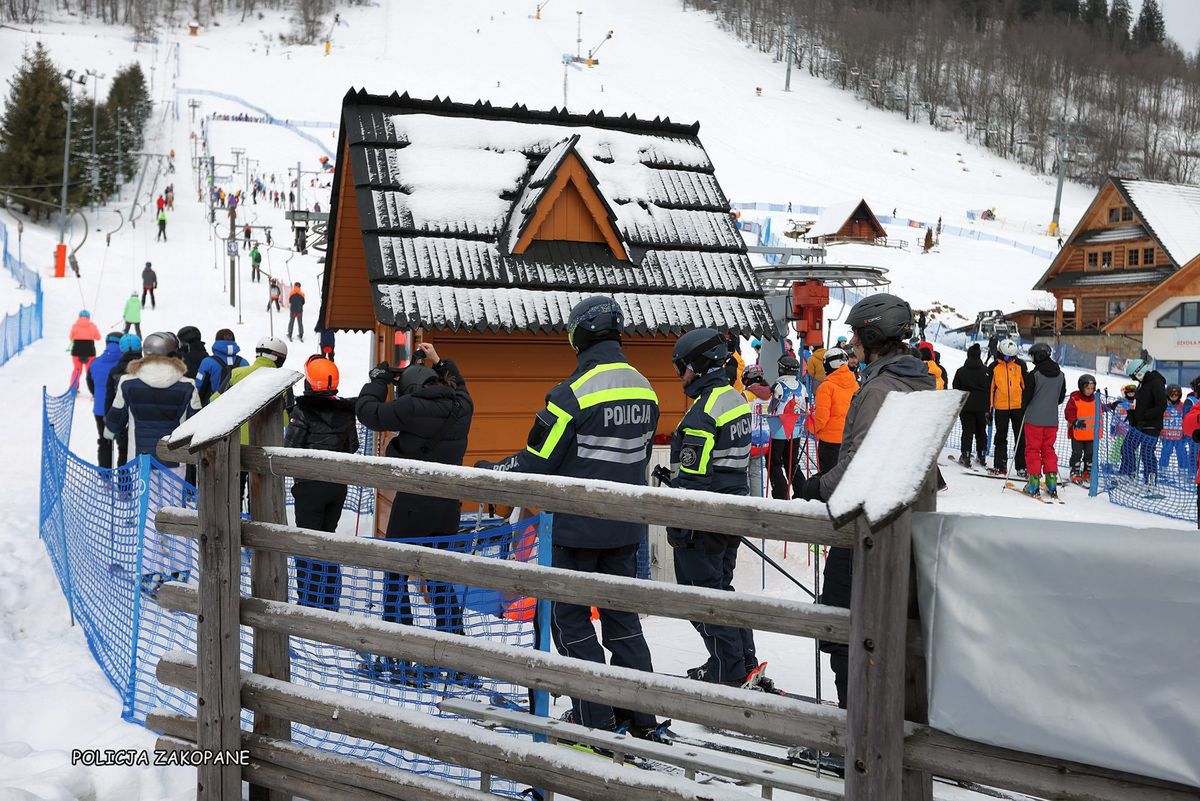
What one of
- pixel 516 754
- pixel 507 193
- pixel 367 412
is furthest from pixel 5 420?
pixel 516 754

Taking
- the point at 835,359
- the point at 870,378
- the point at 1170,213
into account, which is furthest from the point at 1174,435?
the point at 1170,213

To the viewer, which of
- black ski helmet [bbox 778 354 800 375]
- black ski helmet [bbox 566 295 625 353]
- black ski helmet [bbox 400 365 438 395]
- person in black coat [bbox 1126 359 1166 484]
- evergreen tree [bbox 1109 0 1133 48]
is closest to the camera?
black ski helmet [bbox 566 295 625 353]

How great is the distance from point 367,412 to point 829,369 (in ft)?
20.0

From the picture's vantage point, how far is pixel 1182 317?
3253cm

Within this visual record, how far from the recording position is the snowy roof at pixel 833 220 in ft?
179

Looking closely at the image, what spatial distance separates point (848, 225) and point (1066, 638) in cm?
5584

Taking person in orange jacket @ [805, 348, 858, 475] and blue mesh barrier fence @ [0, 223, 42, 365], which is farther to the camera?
blue mesh barrier fence @ [0, 223, 42, 365]

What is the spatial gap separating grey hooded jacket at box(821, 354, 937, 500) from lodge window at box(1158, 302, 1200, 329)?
32920mm

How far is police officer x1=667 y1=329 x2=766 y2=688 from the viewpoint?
5496 millimetres

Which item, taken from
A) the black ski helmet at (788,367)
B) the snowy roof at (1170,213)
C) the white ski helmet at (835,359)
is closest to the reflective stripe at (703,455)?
the white ski helmet at (835,359)

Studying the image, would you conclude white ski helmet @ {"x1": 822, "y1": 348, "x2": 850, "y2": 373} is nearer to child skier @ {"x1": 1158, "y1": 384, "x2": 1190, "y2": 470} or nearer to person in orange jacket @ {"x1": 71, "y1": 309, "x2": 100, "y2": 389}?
child skier @ {"x1": 1158, "y1": 384, "x2": 1190, "y2": 470}

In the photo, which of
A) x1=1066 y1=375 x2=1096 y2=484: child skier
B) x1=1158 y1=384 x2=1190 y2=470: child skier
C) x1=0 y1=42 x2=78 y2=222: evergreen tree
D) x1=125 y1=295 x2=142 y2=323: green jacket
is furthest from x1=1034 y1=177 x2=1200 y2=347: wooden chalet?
x1=0 y1=42 x2=78 y2=222: evergreen tree

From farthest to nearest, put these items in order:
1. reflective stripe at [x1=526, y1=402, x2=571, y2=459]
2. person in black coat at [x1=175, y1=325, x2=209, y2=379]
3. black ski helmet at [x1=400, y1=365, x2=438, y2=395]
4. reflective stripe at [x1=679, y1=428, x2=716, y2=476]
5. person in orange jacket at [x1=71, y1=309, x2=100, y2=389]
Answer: person in orange jacket at [x1=71, y1=309, x2=100, y2=389] < person in black coat at [x1=175, y1=325, x2=209, y2=379] < black ski helmet at [x1=400, y1=365, x2=438, y2=395] < reflective stripe at [x1=679, y1=428, x2=716, y2=476] < reflective stripe at [x1=526, y1=402, x2=571, y2=459]

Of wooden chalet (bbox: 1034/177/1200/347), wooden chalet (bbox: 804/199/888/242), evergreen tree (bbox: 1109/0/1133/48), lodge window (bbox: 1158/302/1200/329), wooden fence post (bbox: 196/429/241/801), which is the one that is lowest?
wooden fence post (bbox: 196/429/241/801)
